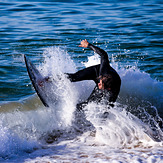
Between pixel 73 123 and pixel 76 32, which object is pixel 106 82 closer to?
pixel 73 123

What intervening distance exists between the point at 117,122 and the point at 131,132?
0.32 meters

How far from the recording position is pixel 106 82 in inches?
254

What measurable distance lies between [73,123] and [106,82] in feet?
4.40

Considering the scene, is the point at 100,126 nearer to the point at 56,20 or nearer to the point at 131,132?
the point at 131,132

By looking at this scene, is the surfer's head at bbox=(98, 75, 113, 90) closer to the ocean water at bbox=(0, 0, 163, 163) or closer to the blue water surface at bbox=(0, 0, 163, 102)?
the ocean water at bbox=(0, 0, 163, 163)

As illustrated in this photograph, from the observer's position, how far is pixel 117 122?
662 cm

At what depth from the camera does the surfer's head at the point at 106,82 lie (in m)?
6.39

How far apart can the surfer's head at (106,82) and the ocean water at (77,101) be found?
409mm

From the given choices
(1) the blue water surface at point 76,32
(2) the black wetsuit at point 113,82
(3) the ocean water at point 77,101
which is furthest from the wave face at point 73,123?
(1) the blue water surface at point 76,32

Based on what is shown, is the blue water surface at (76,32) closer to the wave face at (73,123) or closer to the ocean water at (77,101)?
the ocean water at (77,101)

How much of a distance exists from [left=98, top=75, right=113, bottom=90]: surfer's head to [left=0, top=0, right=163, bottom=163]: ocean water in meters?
0.41

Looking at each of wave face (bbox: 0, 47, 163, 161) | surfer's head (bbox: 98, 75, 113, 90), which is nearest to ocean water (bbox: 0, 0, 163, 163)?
A: wave face (bbox: 0, 47, 163, 161)

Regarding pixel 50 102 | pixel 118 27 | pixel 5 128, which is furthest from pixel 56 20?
pixel 5 128

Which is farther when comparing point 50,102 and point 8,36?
point 8,36
